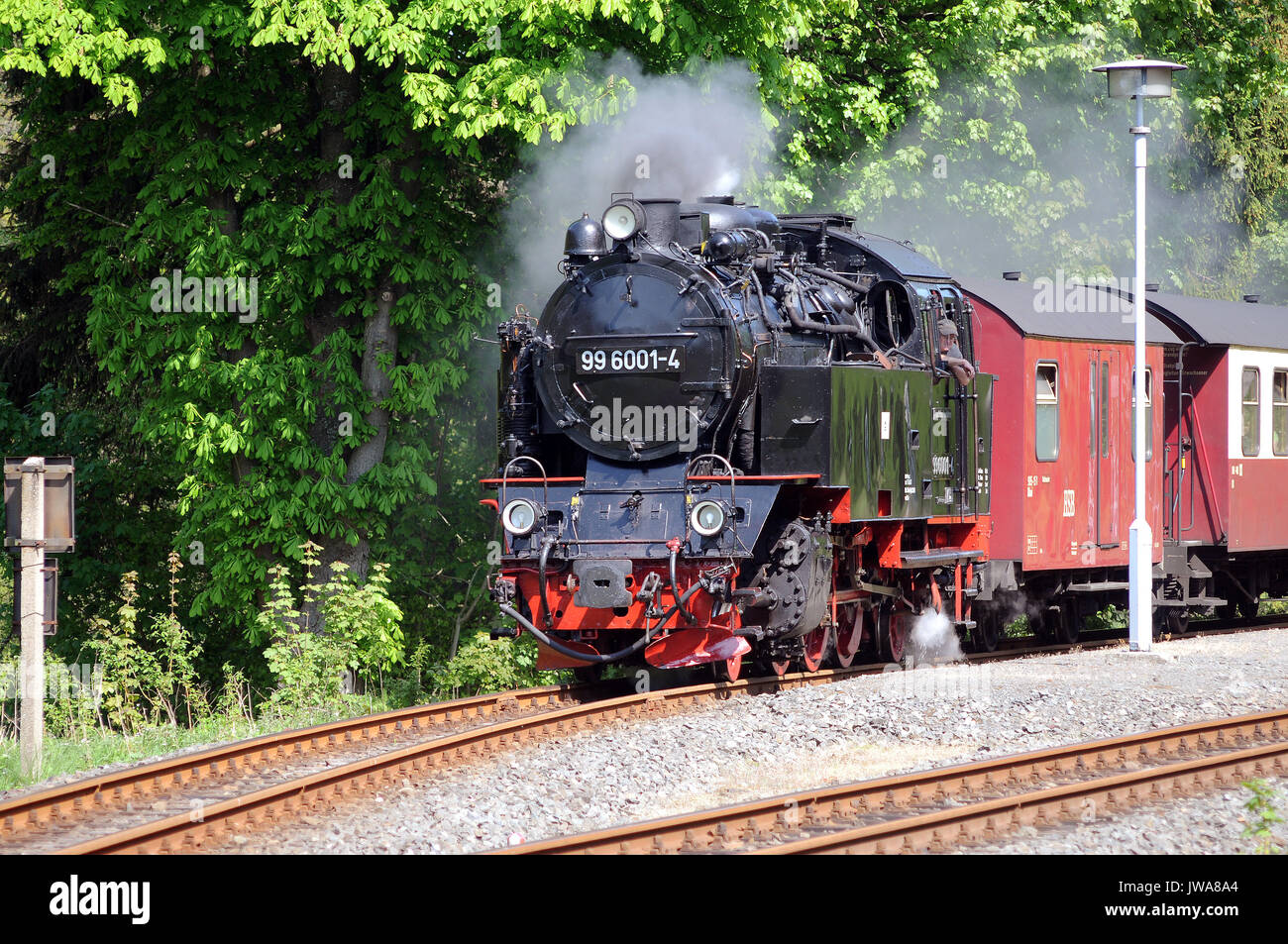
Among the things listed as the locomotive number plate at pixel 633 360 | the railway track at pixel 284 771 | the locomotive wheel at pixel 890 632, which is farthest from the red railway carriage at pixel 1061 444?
the locomotive number plate at pixel 633 360

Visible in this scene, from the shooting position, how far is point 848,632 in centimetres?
1227

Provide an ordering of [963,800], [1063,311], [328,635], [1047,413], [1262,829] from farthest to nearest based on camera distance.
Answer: [1063,311], [1047,413], [328,635], [963,800], [1262,829]

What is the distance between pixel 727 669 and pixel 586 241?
333cm

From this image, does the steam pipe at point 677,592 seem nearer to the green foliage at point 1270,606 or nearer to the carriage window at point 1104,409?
the carriage window at point 1104,409

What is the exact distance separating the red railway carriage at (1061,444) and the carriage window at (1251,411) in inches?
50.9

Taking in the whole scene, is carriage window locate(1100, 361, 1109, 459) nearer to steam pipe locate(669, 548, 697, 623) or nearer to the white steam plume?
the white steam plume

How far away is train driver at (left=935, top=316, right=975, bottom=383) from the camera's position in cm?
1221

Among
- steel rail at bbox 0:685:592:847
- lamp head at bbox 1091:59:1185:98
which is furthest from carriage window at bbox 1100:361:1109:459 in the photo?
steel rail at bbox 0:685:592:847

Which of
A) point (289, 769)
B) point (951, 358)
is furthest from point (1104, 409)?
point (289, 769)

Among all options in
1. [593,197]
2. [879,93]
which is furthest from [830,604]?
[879,93]

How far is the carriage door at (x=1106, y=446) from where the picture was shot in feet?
48.5

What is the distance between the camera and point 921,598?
42.0 ft

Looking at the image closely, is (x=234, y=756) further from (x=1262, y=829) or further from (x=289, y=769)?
(x=1262, y=829)

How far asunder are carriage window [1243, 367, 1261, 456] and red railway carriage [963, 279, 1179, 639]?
4.24 ft
